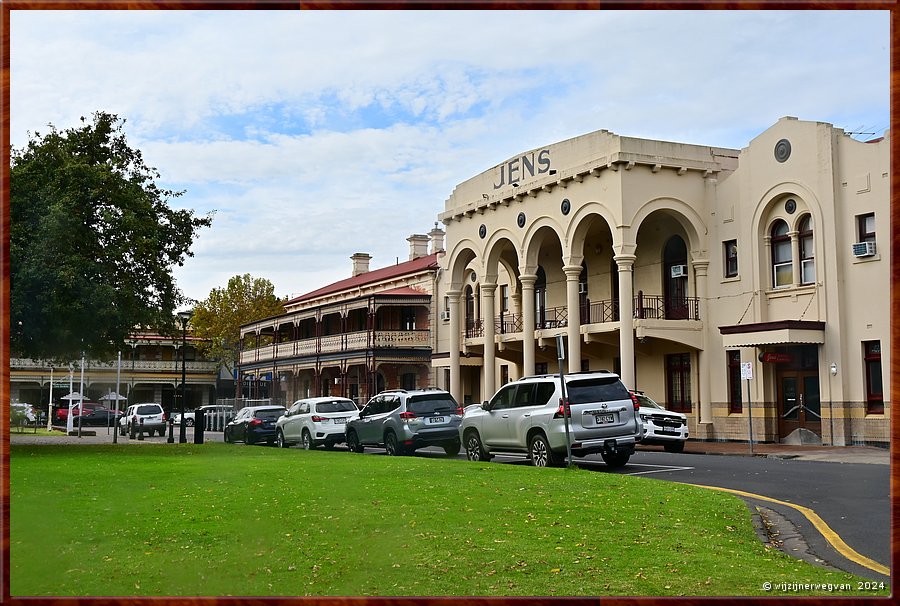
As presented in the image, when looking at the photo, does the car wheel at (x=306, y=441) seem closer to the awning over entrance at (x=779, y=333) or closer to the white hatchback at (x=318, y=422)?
the white hatchback at (x=318, y=422)

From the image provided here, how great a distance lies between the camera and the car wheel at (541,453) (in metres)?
18.3

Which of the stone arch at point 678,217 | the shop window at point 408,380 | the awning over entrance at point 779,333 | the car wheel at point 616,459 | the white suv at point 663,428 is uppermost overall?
the stone arch at point 678,217

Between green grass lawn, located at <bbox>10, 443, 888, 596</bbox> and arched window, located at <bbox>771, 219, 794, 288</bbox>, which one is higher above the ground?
arched window, located at <bbox>771, 219, 794, 288</bbox>

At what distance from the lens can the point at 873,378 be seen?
25.7 metres

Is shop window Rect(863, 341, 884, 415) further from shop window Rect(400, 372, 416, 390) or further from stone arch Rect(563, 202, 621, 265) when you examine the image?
shop window Rect(400, 372, 416, 390)

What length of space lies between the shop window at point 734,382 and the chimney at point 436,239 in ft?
87.8

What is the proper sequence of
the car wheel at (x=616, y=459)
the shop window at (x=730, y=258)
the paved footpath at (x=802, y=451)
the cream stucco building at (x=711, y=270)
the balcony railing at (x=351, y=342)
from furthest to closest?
the balcony railing at (x=351, y=342)
the shop window at (x=730, y=258)
the cream stucco building at (x=711, y=270)
the paved footpath at (x=802, y=451)
the car wheel at (x=616, y=459)

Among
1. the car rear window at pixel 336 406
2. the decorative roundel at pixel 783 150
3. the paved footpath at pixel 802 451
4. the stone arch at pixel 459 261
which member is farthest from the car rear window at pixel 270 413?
the decorative roundel at pixel 783 150

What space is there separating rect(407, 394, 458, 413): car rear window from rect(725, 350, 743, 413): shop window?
11311 millimetres

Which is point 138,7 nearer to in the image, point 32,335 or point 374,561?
point 374,561

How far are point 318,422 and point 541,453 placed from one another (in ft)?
34.5

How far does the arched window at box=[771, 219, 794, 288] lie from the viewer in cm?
2850

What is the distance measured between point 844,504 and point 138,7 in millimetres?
11086

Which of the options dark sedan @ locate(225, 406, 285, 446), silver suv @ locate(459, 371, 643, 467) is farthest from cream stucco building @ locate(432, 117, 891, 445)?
dark sedan @ locate(225, 406, 285, 446)
